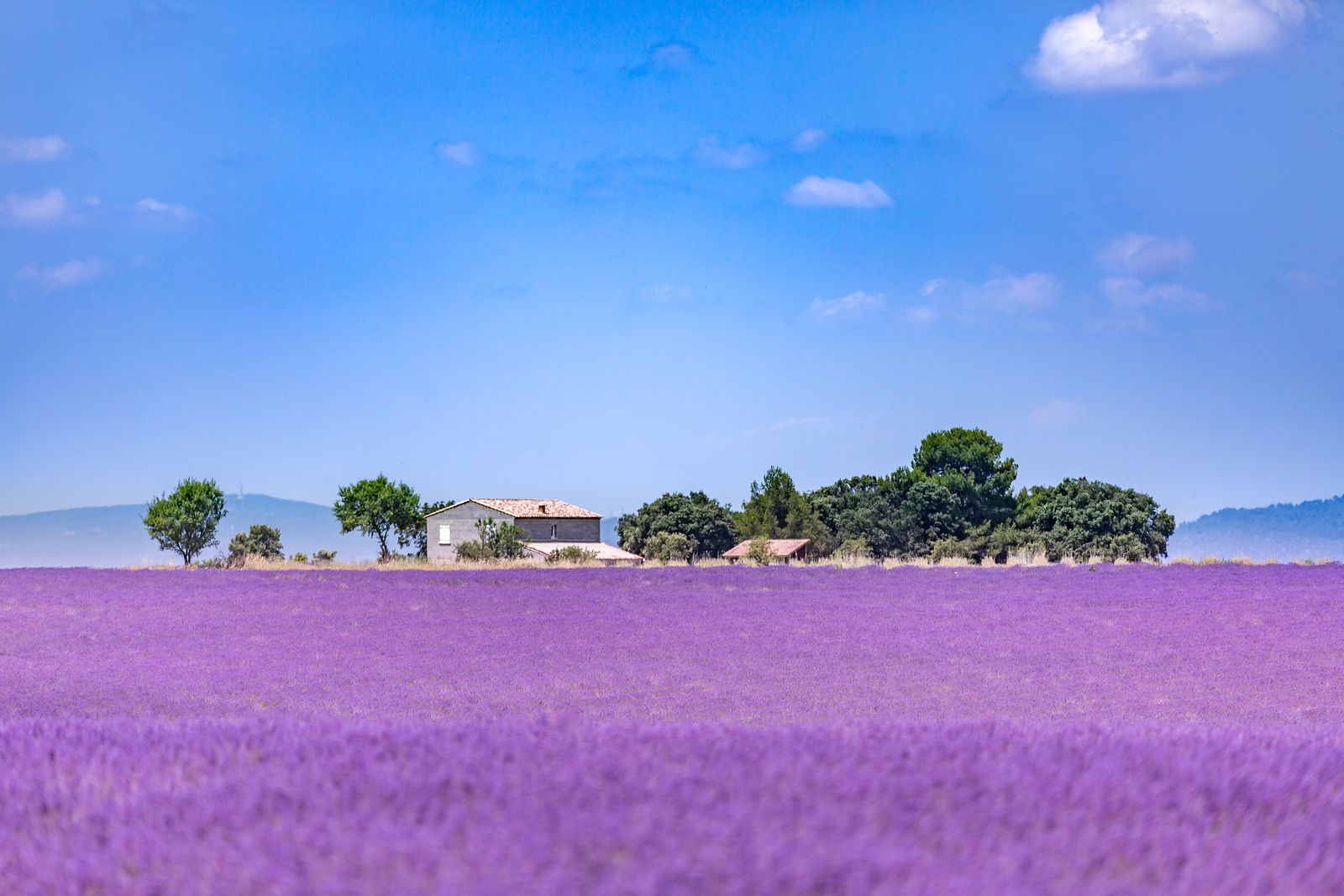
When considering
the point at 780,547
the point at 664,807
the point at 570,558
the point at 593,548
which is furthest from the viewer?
the point at 593,548

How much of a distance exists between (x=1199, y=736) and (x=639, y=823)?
2.37 meters

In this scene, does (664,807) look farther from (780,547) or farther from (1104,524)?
(780,547)

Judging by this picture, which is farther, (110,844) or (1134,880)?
(110,844)

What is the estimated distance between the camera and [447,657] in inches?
575

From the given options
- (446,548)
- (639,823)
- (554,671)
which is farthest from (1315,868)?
(446,548)

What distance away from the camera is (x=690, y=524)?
63938 millimetres

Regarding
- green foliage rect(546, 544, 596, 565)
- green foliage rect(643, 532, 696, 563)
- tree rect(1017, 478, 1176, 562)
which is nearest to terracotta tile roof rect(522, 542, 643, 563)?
green foliage rect(643, 532, 696, 563)

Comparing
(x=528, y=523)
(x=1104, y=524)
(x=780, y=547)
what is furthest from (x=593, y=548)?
(x=1104, y=524)

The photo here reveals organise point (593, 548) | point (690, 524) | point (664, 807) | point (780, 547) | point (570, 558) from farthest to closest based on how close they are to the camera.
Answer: point (593, 548) < point (690, 524) < point (780, 547) < point (570, 558) < point (664, 807)

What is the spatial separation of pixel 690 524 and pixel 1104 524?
2240cm

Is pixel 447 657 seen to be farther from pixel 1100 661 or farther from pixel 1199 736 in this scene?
pixel 1199 736

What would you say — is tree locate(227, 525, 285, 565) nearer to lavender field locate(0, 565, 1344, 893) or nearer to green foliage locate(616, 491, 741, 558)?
green foliage locate(616, 491, 741, 558)

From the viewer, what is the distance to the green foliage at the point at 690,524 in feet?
210

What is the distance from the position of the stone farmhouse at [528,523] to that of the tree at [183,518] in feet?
66.0
